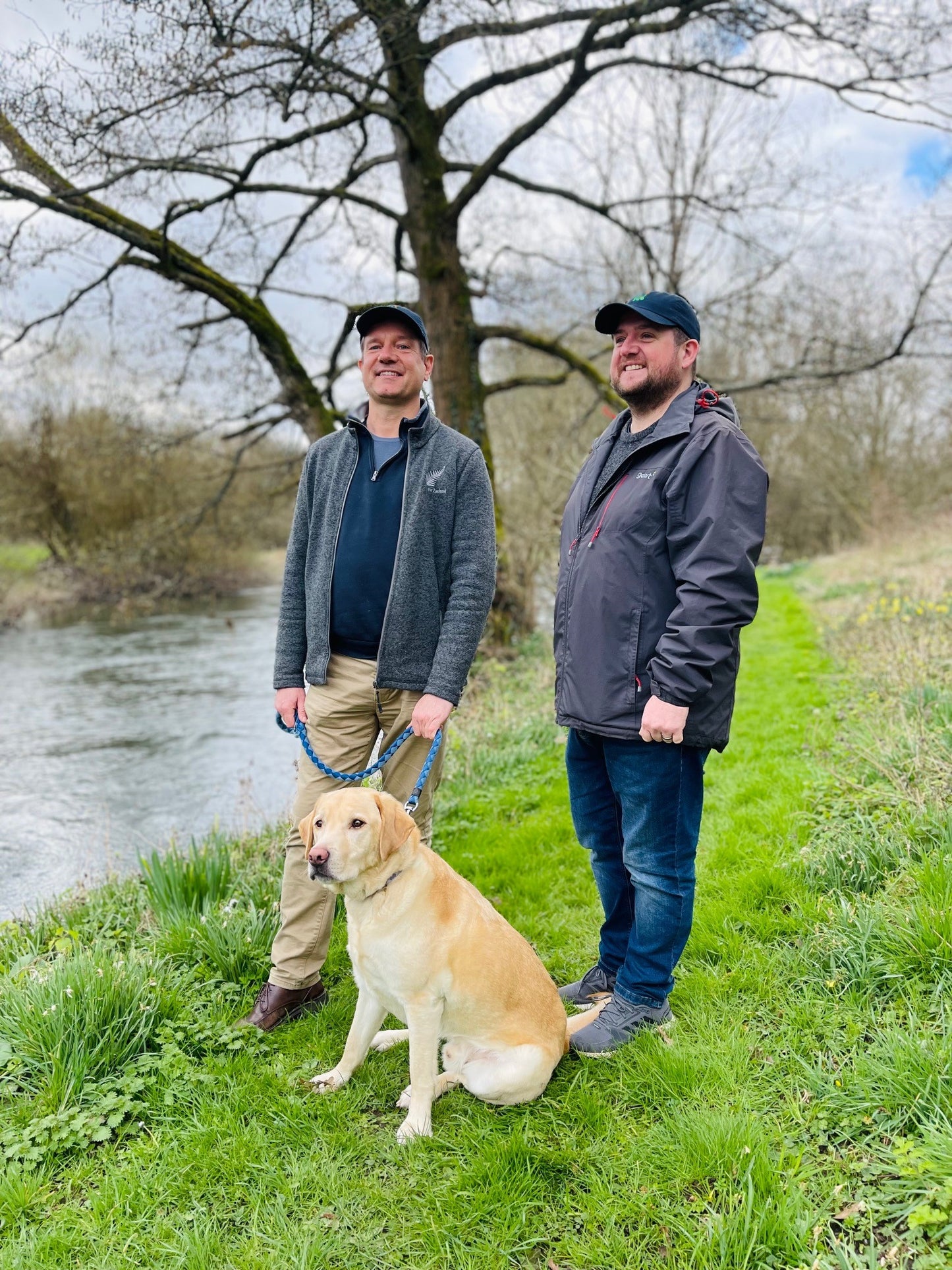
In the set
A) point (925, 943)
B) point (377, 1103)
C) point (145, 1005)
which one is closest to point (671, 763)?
point (925, 943)

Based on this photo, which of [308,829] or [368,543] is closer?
[308,829]

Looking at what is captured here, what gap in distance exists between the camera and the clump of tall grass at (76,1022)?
2.80 meters

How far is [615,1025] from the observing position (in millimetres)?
2898

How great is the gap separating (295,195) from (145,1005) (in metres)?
9.02

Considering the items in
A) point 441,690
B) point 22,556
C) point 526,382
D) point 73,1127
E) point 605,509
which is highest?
point 526,382

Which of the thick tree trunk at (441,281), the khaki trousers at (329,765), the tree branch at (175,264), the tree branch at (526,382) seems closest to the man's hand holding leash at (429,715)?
the khaki trousers at (329,765)

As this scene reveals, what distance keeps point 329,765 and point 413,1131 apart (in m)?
1.33

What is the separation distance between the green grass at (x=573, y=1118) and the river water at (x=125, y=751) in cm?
206

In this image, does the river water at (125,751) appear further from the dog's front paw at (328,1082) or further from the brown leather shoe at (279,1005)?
the dog's front paw at (328,1082)

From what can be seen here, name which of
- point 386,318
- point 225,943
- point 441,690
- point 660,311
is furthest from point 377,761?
point 660,311

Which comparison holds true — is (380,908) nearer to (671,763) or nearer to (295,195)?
(671,763)

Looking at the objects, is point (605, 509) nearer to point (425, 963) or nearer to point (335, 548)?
point (335, 548)

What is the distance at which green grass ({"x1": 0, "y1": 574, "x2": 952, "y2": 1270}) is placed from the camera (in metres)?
2.15

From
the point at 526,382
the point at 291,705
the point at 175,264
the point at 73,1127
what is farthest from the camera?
the point at 526,382
